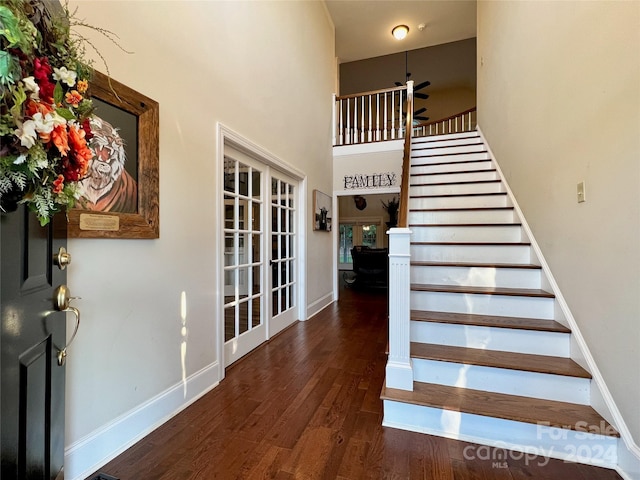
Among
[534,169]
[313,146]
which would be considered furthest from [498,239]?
[313,146]

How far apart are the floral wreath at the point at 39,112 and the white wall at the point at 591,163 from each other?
2211 millimetres

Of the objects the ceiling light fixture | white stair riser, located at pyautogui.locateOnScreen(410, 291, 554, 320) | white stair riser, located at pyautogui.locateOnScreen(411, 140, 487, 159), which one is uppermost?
the ceiling light fixture

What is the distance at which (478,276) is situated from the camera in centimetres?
250

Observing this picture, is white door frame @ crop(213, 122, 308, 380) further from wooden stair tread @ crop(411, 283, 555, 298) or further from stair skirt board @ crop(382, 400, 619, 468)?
wooden stair tread @ crop(411, 283, 555, 298)

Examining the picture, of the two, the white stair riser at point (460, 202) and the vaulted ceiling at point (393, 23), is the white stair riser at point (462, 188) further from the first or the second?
the vaulted ceiling at point (393, 23)

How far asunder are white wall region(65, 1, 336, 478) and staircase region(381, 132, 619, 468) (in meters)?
1.40

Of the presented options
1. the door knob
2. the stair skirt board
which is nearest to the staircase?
the stair skirt board

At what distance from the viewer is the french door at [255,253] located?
8.83ft

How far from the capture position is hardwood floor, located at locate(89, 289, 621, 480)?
4.71 ft

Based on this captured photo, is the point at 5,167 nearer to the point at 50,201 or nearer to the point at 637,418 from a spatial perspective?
the point at 50,201

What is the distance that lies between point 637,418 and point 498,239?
186 centimetres

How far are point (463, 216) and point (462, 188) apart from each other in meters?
0.62

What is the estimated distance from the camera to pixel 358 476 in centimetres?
140

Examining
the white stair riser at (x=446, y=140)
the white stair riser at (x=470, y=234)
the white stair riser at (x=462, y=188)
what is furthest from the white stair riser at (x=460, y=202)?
the white stair riser at (x=446, y=140)
